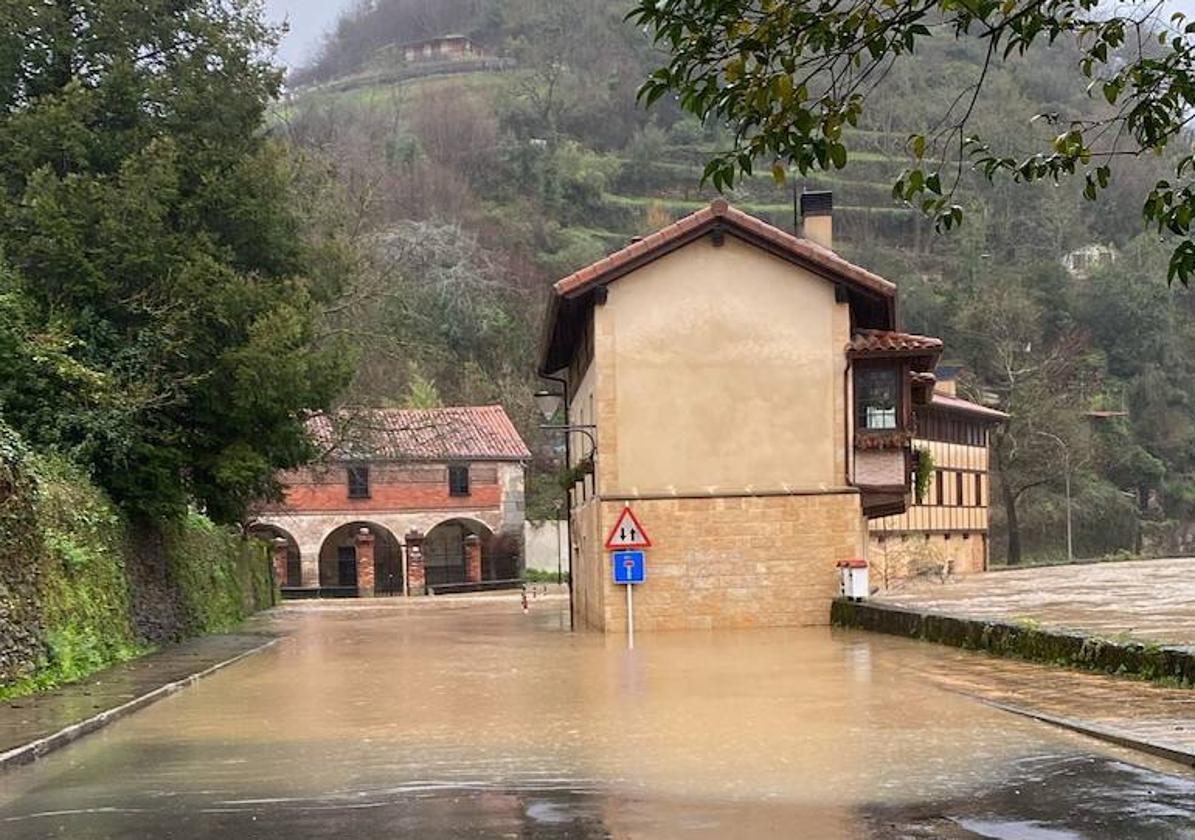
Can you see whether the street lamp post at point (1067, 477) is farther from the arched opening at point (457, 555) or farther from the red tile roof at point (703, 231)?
the red tile roof at point (703, 231)

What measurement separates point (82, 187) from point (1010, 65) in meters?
95.6

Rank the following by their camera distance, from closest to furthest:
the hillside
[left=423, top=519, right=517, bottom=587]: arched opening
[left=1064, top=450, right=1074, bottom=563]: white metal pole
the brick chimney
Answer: the brick chimney
[left=423, top=519, right=517, bottom=587]: arched opening
[left=1064, top=450, right=1074, bottom=563]: white metal pole
the hillside

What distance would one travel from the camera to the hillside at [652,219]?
7694 centimetres

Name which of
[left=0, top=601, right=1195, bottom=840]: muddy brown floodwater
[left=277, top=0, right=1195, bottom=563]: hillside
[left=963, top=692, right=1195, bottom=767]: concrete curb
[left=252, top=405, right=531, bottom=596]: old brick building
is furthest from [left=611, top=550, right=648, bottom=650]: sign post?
[left=252, top=405, right=531, bottom=596]: old brick building

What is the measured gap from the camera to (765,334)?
27.9 metres

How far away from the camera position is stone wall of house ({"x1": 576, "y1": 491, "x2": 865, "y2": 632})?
27188 millimetres

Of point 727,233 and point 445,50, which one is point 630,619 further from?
point 445,50

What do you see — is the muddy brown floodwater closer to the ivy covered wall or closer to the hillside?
the ivy covered wall

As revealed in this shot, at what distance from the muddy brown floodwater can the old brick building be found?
43.2 metres

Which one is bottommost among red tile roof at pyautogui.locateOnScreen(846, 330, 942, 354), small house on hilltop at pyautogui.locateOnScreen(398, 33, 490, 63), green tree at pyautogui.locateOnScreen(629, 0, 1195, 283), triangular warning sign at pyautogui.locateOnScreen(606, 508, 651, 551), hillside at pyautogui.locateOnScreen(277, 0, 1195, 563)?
triangular warning sign at pyautogui.locateOnScreen(606, 508, 651, 551)

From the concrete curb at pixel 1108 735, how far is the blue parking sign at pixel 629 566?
44.4 ft

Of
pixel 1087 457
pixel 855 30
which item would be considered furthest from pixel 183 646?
pixel 1087 457

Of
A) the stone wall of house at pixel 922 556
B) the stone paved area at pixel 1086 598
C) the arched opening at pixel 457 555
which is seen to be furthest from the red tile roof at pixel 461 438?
the stone paved area at pixel 1086 598

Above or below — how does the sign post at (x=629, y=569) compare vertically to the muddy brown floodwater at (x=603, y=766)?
above
